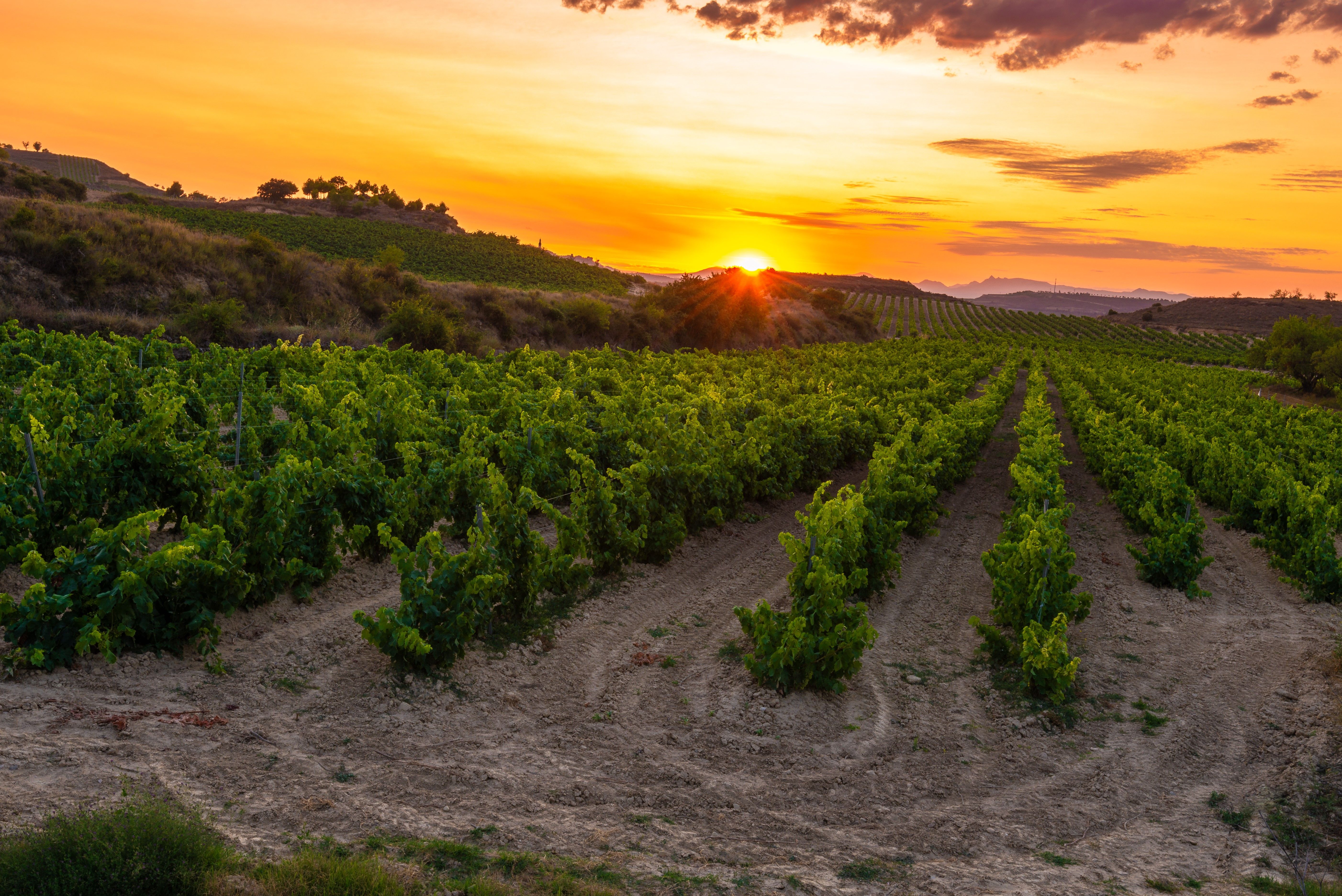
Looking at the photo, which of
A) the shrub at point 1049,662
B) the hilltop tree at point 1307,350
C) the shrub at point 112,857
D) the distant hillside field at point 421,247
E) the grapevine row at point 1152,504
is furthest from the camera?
the distant hillside field at point 421,247

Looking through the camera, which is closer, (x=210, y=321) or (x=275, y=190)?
(x=210, y=321)

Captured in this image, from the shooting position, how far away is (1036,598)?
9336 mm

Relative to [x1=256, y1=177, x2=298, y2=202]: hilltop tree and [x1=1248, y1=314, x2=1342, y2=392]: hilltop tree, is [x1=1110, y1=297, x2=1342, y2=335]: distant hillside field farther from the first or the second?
[x1=256, y1=177, x2=298, y2=202]: hilltop tree

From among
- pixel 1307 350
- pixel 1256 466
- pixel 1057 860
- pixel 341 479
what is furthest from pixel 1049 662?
pixel 1307 350

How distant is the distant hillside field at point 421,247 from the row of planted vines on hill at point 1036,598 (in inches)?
1674

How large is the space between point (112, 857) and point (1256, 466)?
63.4ft

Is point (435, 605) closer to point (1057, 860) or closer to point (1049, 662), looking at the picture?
point (1057, 860)

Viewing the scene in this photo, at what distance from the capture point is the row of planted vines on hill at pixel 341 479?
7.31 metres

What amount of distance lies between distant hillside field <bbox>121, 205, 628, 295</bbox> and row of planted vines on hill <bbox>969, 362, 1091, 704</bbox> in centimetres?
4252

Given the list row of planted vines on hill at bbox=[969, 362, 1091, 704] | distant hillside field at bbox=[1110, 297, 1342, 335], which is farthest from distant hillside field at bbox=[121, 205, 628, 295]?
distant hillside field at bbox=[1110, 297, 1342, 335]

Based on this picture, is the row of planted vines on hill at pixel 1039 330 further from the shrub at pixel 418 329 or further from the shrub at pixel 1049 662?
the shrub at pixel 1049 662

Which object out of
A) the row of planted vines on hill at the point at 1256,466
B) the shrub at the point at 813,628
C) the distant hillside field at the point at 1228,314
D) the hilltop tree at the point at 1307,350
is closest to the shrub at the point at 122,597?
the shrub at the point at 813,628

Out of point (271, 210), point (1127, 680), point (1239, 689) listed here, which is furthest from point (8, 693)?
point (271, 210)

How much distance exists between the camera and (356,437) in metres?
11.0
